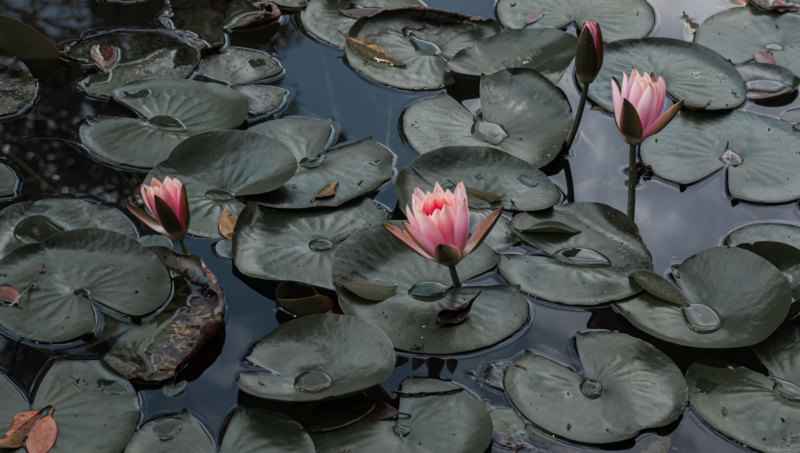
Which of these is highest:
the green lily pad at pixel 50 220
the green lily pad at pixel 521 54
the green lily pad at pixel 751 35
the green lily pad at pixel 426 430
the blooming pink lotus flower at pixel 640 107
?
the blooming pink lotus flower at pixel 640 107

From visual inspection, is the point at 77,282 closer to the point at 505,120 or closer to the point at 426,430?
the point at 426,430

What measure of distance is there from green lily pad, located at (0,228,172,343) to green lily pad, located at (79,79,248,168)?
493 millimetres

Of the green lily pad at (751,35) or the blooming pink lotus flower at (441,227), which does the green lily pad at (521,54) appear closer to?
the green lily pad at (751,35)

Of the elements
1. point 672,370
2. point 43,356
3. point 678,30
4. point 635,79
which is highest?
point 635,79

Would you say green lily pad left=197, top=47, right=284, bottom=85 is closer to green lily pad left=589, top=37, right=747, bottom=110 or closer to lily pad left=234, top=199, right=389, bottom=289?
lily pad left=234, top=199, right=389, bottom=289

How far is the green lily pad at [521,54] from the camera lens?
3.35 m

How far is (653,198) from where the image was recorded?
2.90 m

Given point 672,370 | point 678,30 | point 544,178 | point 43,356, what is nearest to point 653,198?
point 544,178

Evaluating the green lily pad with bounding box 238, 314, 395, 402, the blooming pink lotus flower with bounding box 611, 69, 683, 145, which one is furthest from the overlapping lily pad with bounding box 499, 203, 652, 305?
the green lily pad with bounding box 238, 314, 395, 402

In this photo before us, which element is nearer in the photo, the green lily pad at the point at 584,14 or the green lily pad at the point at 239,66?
the green lily pad at the point at 239,66

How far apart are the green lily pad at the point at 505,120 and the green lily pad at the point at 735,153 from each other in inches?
13.5

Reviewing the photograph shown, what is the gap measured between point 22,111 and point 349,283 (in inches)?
62.7

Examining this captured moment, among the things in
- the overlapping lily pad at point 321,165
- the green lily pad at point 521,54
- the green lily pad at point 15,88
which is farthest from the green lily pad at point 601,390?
the green lily pad at point 15,88

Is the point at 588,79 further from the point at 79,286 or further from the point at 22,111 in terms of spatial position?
the point at 22,111
